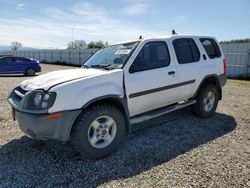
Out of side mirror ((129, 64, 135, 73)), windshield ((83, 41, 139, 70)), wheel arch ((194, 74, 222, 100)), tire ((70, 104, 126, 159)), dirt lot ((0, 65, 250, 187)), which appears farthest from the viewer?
wheel arch ((194, 74, 222, 100))

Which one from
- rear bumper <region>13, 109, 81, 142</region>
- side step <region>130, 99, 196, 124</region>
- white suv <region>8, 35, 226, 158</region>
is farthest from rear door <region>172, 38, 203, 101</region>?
rear bumper <region>13, 109, 81, 142</region>

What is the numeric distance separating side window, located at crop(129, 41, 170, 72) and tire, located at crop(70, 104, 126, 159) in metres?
0.87

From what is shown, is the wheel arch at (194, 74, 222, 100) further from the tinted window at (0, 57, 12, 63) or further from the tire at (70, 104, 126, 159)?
the tinted window at (0, 57, 12, 63)

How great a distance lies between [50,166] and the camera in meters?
3.42

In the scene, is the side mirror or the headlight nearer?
the headlight

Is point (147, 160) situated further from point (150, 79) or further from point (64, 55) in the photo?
point (64, 55)

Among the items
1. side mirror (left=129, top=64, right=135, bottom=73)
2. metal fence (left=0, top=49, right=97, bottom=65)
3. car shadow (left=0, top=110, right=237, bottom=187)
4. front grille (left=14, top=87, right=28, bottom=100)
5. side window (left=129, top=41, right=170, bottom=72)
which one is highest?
metal fence (left=0, top=49, right=97, bottom=65)

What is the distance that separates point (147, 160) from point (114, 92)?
117 centimetres

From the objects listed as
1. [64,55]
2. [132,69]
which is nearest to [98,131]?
[132,69]

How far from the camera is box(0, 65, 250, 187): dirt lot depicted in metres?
3.05

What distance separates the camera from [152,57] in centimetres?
436

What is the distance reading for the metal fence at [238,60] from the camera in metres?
14.7

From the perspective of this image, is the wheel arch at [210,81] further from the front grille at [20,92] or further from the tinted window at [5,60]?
the tinted window at [5,60]

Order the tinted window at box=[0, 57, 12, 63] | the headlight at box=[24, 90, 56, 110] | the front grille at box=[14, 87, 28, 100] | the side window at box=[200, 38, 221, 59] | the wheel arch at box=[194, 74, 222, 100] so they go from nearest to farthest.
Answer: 1. the headlight at box=[24, 90, 56, 110]
2. the front grille at box=[14, 87, 28, 100]
3. the wheel arch at box=[194, 74, 222, 100]
4. the side window at box=[200, 38, 221, 59]
5. the tinted window at box=[0, 57, 12, 63]
